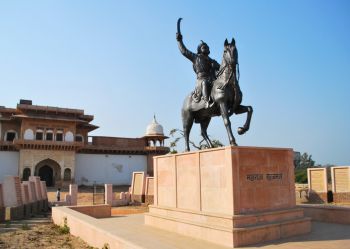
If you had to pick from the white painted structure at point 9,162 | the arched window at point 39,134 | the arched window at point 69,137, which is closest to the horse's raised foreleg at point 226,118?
the arched window at point 39,134

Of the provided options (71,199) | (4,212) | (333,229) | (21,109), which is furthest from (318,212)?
(21,109)

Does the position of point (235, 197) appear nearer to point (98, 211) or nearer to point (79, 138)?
point (98, 211)

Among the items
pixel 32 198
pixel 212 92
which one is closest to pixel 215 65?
pixel 212 92

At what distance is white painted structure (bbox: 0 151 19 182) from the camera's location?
109 ft

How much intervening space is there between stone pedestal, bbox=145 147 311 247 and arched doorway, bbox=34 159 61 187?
30.0 meters

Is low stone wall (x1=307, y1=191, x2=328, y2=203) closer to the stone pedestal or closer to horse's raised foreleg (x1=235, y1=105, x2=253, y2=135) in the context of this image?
the stone pedestal

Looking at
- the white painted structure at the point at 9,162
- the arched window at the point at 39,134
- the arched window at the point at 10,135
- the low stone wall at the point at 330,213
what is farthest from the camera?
the arched window at the point at 10,135

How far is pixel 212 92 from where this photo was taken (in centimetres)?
736

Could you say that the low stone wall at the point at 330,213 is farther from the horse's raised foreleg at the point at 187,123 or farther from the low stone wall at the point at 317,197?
the low stone wall at the point at 317,197

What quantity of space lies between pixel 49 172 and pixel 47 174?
11.3 inches

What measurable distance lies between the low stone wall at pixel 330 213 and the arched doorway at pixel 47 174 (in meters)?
31.3

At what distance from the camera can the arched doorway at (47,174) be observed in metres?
35.0

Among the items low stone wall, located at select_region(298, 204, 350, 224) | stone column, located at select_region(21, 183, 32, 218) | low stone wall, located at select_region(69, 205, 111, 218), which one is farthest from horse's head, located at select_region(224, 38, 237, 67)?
stone column, located at select_region(21, 183, 32, 218)

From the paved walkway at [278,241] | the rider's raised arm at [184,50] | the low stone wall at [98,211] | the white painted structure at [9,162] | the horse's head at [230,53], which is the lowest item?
the low stone wall at [98,211]
